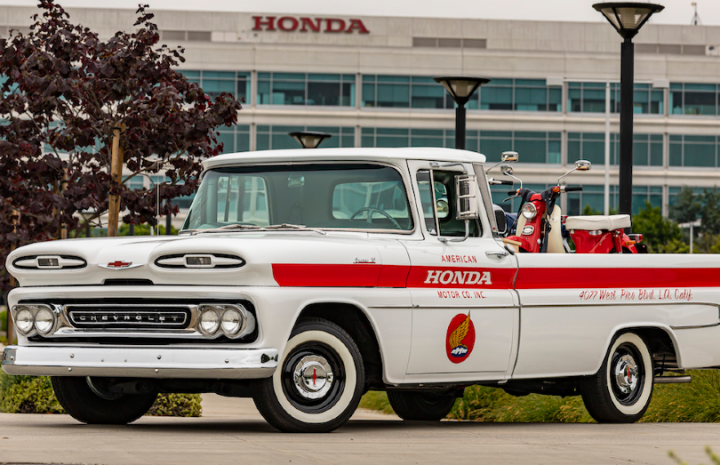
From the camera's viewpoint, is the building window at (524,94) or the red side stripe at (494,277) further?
the building window at (524,94)

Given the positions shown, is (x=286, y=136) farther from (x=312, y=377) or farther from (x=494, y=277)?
(x=312, y=377)

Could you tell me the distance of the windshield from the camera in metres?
10.6

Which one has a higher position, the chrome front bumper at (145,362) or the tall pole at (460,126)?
the tall pole at (460,126)

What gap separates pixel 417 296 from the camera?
1030 cm

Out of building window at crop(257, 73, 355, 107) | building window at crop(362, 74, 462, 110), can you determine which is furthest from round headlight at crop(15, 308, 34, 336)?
building window at crop(257, 73, 355, 107)

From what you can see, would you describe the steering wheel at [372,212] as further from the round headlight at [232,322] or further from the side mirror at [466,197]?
A: the round headlight at [232,322]

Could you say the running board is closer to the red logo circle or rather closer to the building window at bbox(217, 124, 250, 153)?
the red logo circle

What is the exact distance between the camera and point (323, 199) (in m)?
10.6

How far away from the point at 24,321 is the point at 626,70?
7878mm

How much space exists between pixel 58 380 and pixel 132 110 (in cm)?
798

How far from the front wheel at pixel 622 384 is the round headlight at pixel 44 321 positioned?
476 cm

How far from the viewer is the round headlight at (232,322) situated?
9375 millimetres

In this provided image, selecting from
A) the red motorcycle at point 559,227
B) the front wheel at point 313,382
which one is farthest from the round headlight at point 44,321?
the red motorcycle at point 559,227

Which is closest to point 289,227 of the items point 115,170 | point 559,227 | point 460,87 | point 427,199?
point 427,199
